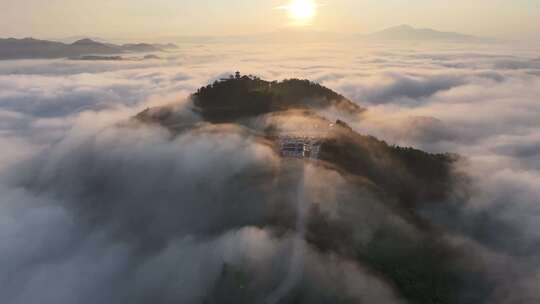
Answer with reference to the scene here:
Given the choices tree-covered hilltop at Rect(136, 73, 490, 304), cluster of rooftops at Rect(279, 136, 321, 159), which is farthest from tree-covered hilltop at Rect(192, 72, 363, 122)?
cluster of rooftops at Rect(279, 136, 321, 159)

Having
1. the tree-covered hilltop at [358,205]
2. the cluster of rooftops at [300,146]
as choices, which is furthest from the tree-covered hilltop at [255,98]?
the cluster of rooftops at [300,146]

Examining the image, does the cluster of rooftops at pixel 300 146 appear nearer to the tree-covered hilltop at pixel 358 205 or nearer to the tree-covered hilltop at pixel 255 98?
the tree-covered hilltop at pixel 358 205

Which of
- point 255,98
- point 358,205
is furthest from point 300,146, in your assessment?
point 255,98

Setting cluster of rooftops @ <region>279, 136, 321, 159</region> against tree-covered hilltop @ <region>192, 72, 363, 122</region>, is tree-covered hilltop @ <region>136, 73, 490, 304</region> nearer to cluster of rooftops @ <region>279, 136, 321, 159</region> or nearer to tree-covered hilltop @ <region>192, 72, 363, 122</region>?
tree-covered hilltop @ <region>192, 72, 363, 122</region>

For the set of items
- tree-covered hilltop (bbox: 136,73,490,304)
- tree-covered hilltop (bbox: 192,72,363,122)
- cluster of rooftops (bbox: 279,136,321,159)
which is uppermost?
tree-covered hilltop (bbox: 192,72,363,122)

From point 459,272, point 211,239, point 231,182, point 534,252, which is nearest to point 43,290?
point 211,239

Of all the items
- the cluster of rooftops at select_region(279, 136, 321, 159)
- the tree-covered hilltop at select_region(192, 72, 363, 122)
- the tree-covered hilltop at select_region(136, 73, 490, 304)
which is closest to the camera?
the tree-covered hilltop at select_region(136, 73, 490, 304)

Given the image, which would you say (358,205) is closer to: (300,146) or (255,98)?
(300,146)

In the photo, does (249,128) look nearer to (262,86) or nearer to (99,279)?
(262,86)
